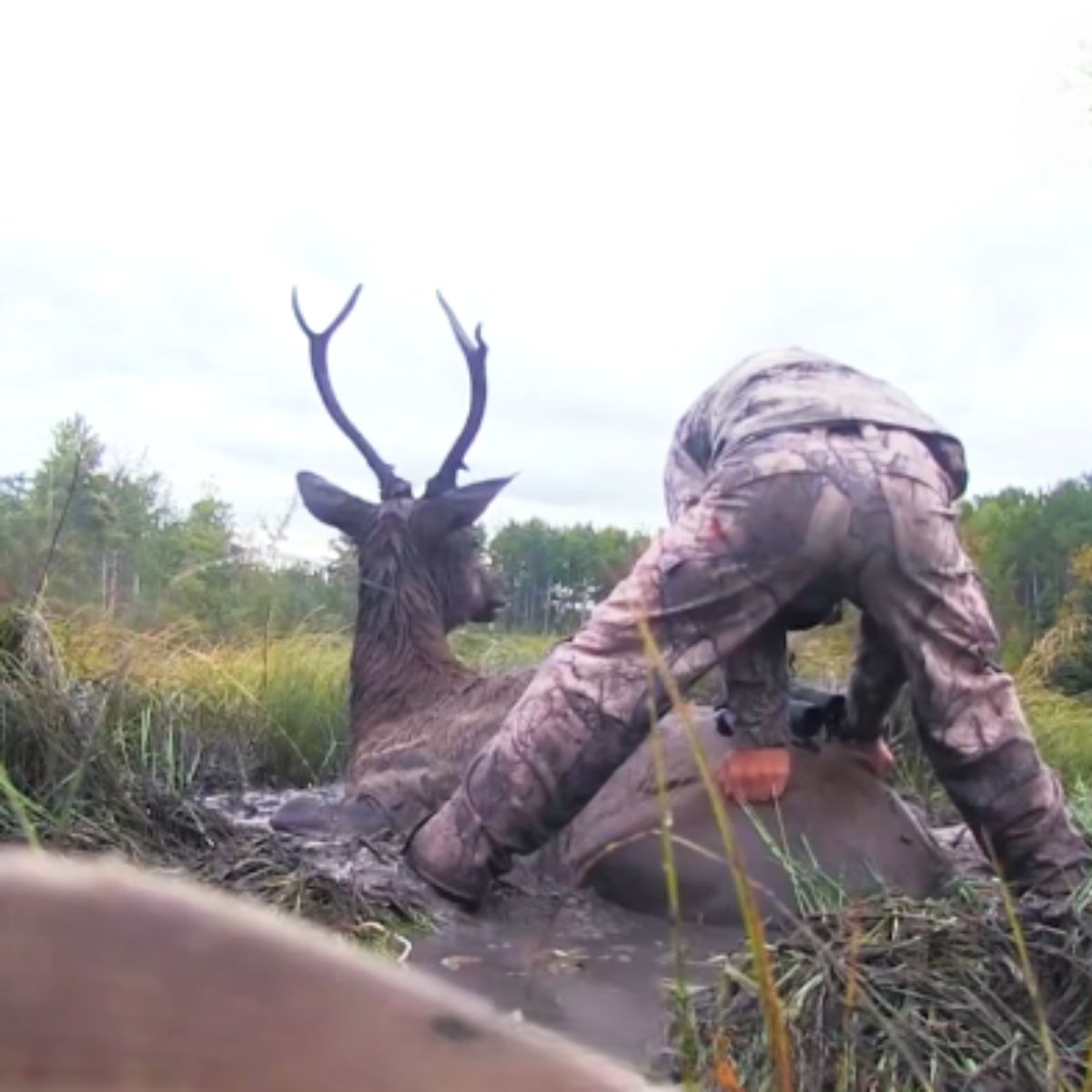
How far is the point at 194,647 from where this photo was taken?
308 inches

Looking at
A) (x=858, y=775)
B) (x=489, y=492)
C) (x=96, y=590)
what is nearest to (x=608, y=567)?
(x=858, y=775)

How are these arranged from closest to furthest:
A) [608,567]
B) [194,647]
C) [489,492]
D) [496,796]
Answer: [608,567], [496,796], [489,492], [194,647]

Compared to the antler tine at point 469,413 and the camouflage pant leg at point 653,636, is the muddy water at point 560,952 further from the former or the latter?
the antler tine at point 469,413

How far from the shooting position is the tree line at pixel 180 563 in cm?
570

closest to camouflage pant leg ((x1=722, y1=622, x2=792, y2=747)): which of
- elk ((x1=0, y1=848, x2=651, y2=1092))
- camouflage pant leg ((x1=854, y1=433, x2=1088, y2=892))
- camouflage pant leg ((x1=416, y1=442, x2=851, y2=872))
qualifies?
camouflage pant leg ((x1=416, y1=442, x2=851, y2=872))

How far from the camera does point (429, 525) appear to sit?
6.10 m

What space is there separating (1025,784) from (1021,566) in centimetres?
2508

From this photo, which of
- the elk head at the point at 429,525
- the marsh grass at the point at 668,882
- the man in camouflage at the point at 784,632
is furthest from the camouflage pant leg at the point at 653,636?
the elk head at the point at 429,525

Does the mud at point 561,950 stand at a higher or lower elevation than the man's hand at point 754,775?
lower

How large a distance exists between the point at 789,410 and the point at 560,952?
1278 millimetres

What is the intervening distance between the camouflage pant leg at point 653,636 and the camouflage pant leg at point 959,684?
0.52ft

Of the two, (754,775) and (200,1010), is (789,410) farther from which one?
(200,1010)

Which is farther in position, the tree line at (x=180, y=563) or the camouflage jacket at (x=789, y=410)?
the tree line at (x=180, y=563)

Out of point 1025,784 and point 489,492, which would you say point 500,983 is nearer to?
point 1025,784
